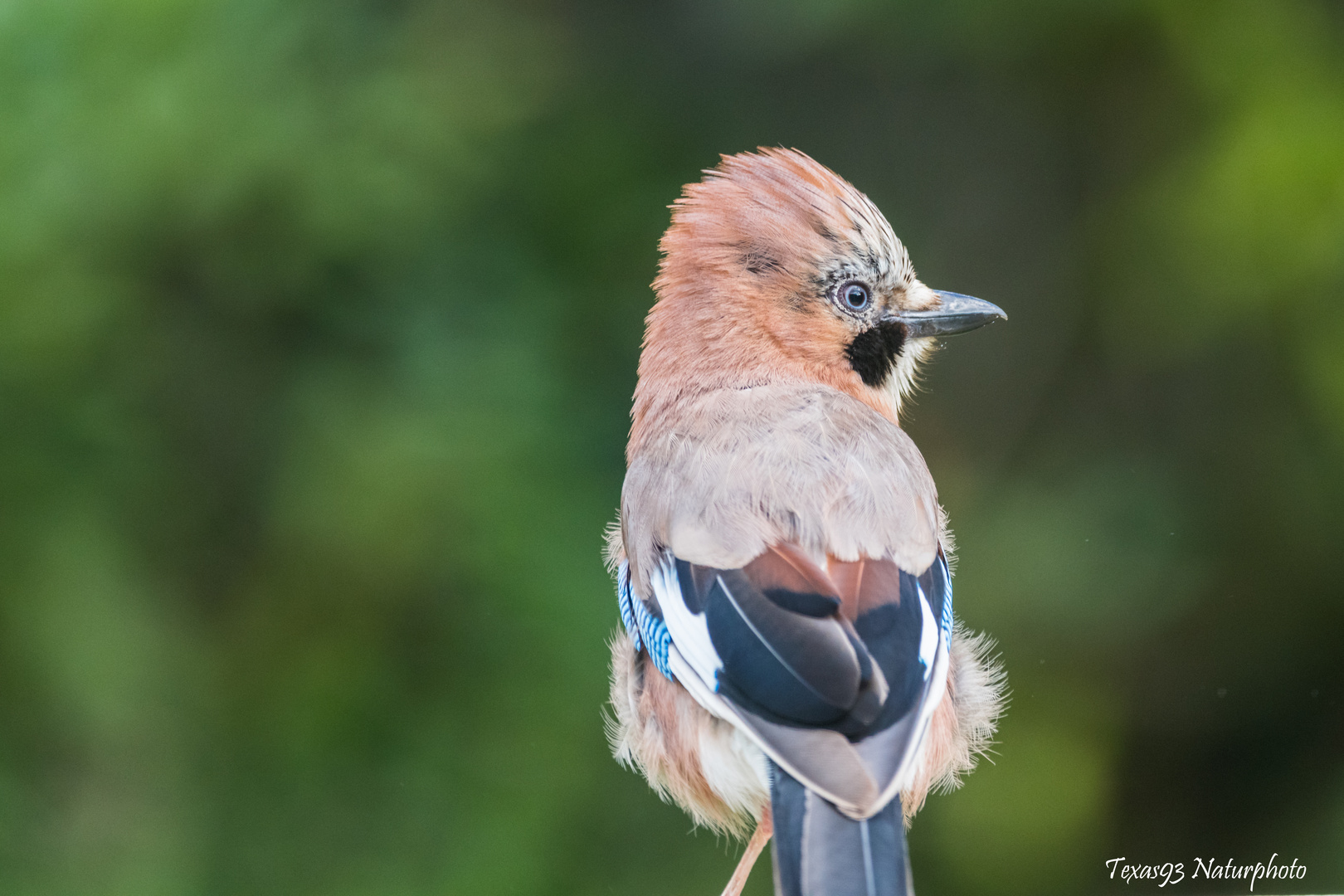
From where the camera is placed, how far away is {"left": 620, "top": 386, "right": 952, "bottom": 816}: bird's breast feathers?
1679 mm

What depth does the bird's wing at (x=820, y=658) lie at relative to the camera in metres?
1.65

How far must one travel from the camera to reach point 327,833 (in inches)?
124

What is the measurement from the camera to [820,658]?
5.60 feet

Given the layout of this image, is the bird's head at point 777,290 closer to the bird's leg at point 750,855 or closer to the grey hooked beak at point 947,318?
the grey hooked beak at point 947,318

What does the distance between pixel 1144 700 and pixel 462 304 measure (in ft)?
5.95

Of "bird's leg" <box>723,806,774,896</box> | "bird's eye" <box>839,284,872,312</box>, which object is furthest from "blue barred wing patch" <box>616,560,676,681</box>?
"bird's eye" <box>839,284,872,312</box>

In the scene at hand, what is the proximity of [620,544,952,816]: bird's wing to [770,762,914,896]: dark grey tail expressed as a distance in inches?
1.3

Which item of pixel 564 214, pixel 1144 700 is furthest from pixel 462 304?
pixel 1144 700

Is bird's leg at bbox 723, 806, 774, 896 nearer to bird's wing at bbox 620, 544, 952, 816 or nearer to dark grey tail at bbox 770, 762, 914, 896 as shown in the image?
bird's wing at bbox 620, 544, 952, 816

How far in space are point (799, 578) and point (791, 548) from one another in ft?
0.22

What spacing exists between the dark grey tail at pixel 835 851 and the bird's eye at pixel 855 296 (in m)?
0.98

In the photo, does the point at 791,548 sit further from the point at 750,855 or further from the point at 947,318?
the point at 947,318

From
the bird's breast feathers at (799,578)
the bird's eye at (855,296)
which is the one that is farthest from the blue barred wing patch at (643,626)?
the bird's eye at (855,296)

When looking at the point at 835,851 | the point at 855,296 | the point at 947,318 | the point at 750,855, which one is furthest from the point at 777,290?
the point at 835,851
